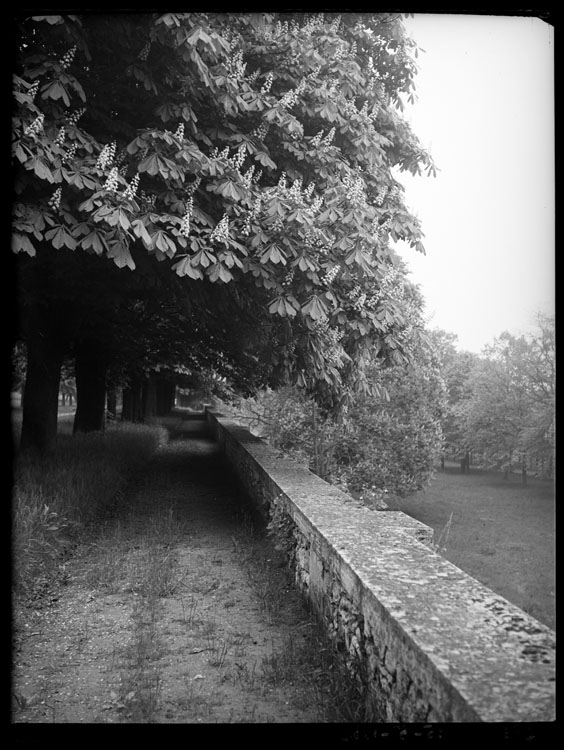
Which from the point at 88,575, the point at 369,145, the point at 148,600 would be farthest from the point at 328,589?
the point at 369,145

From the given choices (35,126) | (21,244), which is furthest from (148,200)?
(21,244)

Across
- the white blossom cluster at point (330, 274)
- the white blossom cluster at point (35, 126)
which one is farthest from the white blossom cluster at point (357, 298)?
the white blossom cluster at point (35, 126)

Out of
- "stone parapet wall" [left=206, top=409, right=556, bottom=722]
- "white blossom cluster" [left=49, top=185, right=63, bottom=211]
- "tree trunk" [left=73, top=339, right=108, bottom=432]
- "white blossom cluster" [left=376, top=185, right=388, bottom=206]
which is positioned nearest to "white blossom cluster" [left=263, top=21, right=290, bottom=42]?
"white blossom cluster" [left=376, top=185, right=388, bottom=206]

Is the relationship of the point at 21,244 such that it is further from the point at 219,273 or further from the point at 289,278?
the point at 289,278

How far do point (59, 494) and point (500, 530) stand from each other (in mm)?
11268

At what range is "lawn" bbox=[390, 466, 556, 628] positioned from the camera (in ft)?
16.6

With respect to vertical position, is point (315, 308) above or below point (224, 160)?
below

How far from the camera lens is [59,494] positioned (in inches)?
282

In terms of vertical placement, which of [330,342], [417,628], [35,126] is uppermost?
[35,126]

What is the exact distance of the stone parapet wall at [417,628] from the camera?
204 cm

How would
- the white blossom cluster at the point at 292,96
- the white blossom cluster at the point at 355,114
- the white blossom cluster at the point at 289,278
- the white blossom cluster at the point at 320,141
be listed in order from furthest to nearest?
1. the white blossom cluster at the point at 355,114
2. the white blossom cluster at the point at 320,141
3. the white blossom cluster at the point at 289,278
4. the white blossom cluster at the point at 292,96

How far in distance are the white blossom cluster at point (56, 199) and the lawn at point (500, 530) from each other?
4468 mm

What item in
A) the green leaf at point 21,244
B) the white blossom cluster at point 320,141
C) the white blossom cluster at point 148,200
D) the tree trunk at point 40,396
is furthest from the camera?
the tree trunk at point 40,396

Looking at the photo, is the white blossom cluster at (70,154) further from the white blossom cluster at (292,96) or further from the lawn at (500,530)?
the lawn at (500,530)
